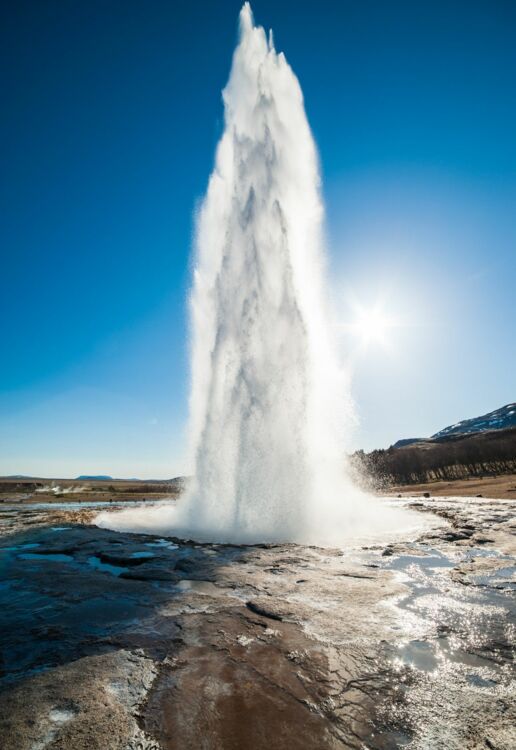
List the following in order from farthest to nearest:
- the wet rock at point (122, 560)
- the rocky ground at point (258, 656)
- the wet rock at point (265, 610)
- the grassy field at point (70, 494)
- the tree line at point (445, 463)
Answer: the tree line at point (445, 463) < the grassy field at point (70, 494) < the wet rock at point (122, 560) < the wet rock at point (265, 610) < the rocky ground at point (258, 656)

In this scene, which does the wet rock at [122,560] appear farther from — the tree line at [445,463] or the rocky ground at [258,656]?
the tree line at [445,463]

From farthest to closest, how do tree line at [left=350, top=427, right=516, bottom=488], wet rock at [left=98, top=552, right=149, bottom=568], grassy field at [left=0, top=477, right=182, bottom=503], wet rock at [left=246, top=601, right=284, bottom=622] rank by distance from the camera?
tree line at [left=350, top=427, right=516, bottom=488], grassy field at [left=0, top=477, right=182, bottom=503], wet rock at [left=98, top=552, right=149, bottom=568], wet rock at [left=246, top=601, right=284, bottom=622]

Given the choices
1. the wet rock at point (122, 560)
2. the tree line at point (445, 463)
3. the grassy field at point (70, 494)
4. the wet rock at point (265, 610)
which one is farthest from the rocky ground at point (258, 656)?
the tree line at point (445, 463)

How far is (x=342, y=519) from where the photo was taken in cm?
1831

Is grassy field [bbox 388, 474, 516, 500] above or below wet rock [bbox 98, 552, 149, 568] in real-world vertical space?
below

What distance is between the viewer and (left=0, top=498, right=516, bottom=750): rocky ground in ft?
11.7

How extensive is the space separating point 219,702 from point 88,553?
989 cm

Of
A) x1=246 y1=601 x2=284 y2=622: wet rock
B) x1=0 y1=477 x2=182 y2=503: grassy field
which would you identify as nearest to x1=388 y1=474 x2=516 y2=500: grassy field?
x1=0 y1=477 x2=182 y2=503: grassy field

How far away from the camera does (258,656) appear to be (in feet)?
16.7

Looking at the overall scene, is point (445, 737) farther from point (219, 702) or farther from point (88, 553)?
point (88, 553)

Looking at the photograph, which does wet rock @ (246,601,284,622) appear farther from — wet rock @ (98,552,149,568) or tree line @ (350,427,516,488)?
tree line @ (350,427,516,488)

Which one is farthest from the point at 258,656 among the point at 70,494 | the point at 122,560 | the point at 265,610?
the point at 70,494

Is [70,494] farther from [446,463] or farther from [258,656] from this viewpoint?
[446,463]

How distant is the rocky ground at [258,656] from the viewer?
11.7 ft
